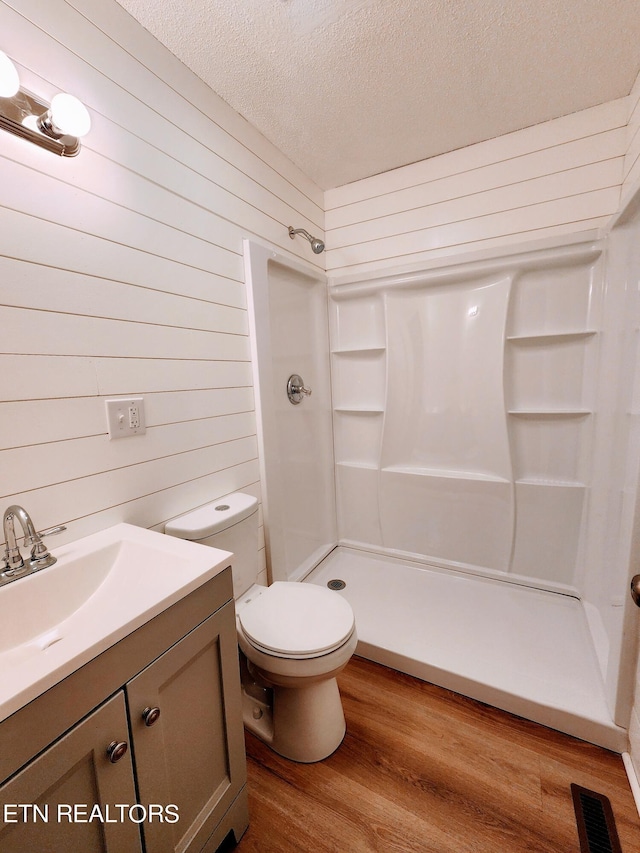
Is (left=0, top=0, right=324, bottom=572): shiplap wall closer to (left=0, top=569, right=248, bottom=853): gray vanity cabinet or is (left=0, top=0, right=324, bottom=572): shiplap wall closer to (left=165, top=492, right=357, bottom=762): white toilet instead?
(left=165, top=492, right=357, bottom=762): white toilet

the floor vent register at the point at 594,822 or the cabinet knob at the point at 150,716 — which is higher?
the cabinet knob at the point at 150,716

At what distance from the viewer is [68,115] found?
0.87 meters

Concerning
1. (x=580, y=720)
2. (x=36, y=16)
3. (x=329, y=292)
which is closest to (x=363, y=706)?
(x=580, y=720)

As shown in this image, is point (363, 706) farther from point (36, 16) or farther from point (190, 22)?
point (190, 22)

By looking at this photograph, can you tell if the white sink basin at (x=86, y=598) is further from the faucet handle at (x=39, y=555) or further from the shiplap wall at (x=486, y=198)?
the shiplap wall at (x=486, y=198)

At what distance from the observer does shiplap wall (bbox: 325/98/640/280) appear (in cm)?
165

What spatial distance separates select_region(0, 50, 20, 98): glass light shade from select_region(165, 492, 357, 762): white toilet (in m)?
1.18

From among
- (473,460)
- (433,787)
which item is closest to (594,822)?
(433,787)

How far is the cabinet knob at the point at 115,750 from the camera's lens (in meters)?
0.65

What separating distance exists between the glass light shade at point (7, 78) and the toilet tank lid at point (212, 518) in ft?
3.85

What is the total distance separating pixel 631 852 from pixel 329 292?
256 cm

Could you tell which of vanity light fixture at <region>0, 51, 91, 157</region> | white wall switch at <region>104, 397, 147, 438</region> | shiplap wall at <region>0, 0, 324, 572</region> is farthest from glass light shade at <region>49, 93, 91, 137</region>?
white wall switch at <region>104, 397, 147, 438</region>

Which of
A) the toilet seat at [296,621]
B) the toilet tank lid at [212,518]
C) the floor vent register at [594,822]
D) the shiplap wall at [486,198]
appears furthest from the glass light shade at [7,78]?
the floor vent register at [594,822]

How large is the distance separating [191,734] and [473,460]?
5.90 ft
